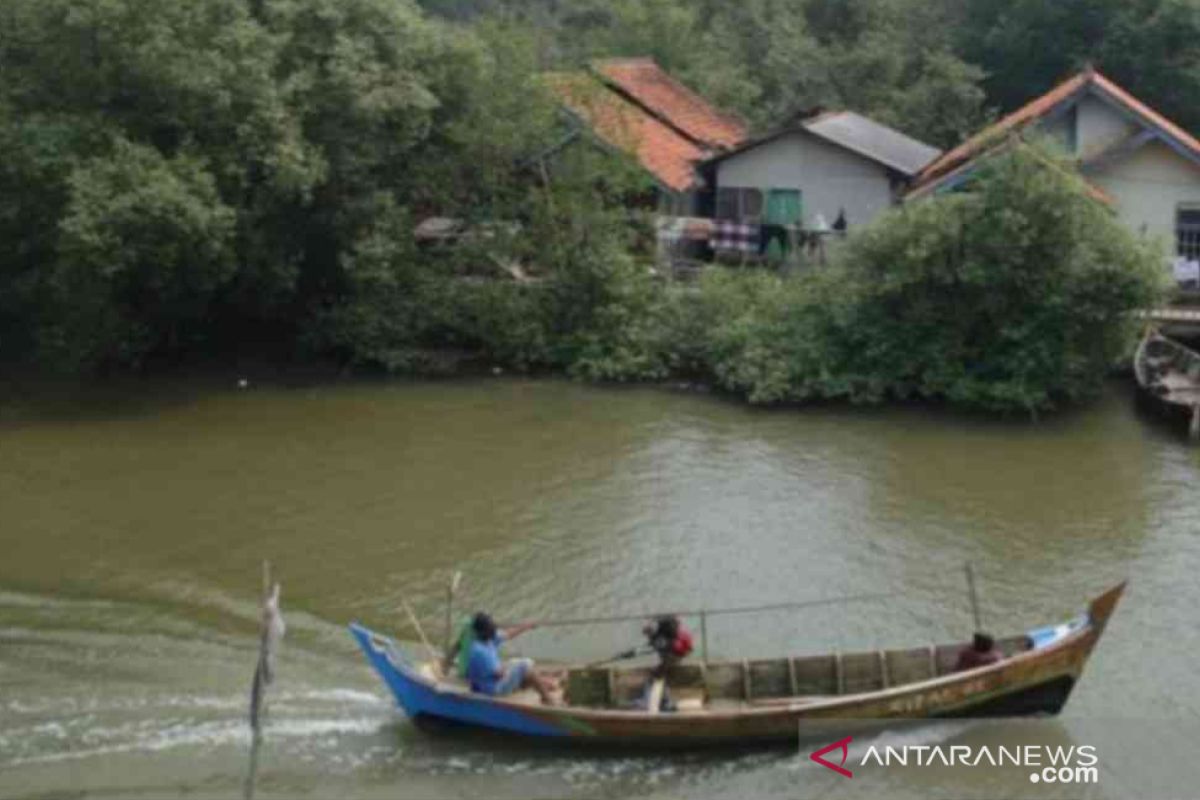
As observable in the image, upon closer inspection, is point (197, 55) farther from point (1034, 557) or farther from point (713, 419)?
point (1034, 557)

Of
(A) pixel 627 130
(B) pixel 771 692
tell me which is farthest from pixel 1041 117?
(B) pixel 771 692

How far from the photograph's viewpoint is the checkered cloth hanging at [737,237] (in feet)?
112

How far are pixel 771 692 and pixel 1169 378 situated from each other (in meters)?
15.1

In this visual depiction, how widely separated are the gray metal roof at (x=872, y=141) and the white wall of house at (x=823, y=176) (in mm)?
232

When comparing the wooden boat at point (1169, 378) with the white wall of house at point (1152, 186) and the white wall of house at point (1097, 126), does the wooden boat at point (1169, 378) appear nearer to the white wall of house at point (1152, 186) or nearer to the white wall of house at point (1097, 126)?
the white wall of house at point (1152, 186)

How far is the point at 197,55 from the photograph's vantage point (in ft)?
93.0

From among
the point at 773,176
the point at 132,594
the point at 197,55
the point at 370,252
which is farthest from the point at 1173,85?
the point at 132,594

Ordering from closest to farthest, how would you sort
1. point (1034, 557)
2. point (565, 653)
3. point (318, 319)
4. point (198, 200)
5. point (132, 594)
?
point (565, 653) → point (132, 594) → point (1034, 557) → point (198, 200) → point (318, 319)

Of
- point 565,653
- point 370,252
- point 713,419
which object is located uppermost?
point 370,252

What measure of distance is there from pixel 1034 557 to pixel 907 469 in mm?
4073

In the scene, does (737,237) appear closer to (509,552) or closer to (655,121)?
(655,121)

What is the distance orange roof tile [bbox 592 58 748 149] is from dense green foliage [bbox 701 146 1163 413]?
388 inches

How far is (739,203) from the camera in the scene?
36.2 m

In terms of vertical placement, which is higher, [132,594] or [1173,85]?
[1173,85]
